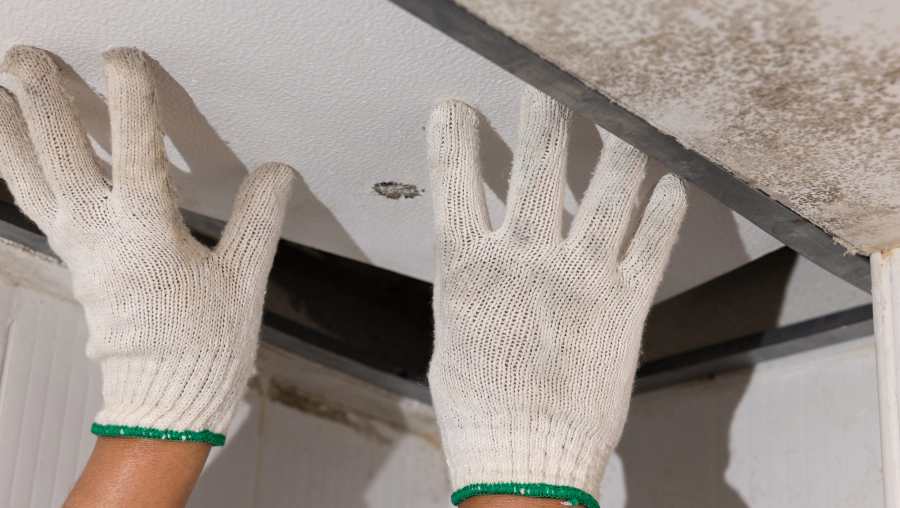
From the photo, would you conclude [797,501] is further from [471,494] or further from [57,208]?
[57,208]

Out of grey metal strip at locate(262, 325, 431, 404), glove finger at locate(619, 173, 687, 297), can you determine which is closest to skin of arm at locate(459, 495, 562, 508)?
glove finger at locate(619, 173, 687, 297)

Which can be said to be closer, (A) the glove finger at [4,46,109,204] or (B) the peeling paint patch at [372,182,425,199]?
(A) the glove finger at [4,46,109,204]

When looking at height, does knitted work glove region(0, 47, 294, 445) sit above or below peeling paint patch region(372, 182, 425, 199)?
below

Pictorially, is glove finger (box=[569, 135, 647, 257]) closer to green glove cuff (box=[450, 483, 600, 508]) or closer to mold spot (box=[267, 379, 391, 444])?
green glove cuff (box=[450, 483, 600, 508])

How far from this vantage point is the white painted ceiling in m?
0.75

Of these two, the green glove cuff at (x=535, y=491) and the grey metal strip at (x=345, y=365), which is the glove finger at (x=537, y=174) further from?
the grey metal strip at (x=345, y=365)

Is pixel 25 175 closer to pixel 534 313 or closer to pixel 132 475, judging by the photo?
pixel 132 475

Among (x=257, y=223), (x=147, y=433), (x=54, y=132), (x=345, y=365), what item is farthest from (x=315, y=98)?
(x=345, y=365)

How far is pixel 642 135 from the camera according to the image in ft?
2.35

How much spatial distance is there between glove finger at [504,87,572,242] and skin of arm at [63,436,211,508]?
414mm

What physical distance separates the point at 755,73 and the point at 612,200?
0.24 m

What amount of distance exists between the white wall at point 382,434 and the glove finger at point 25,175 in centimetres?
25

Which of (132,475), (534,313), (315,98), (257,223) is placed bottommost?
(132,475)

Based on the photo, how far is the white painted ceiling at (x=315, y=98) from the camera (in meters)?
0.75
